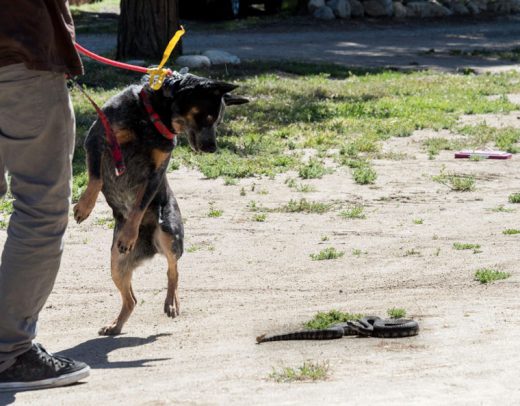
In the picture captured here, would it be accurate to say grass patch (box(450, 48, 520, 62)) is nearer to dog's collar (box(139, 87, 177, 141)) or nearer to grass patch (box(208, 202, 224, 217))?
grass patch (box(208, 202, 224, 217))

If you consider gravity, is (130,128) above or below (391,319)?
above

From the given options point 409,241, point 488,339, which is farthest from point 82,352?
point 409,241

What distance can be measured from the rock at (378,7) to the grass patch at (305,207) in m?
17.8

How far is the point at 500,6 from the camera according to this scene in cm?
2986

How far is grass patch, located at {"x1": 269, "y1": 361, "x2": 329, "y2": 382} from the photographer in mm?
5258

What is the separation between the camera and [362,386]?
5102mm

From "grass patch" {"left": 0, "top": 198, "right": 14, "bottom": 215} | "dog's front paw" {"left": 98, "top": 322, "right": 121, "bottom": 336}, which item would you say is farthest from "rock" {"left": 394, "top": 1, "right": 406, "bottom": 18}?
"dog's front paw" {"left": 98, "top": 322, "right": 121, "bottom": 336}

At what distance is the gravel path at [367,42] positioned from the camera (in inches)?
798

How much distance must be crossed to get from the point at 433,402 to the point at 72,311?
3.23 metres

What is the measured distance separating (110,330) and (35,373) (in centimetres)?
168

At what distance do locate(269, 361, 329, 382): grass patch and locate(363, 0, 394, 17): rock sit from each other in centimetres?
2275

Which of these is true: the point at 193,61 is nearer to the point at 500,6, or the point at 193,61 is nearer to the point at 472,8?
the point at 472,8

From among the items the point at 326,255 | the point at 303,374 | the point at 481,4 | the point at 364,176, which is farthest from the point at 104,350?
the point at 481,4

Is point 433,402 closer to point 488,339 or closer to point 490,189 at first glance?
point 488,339
